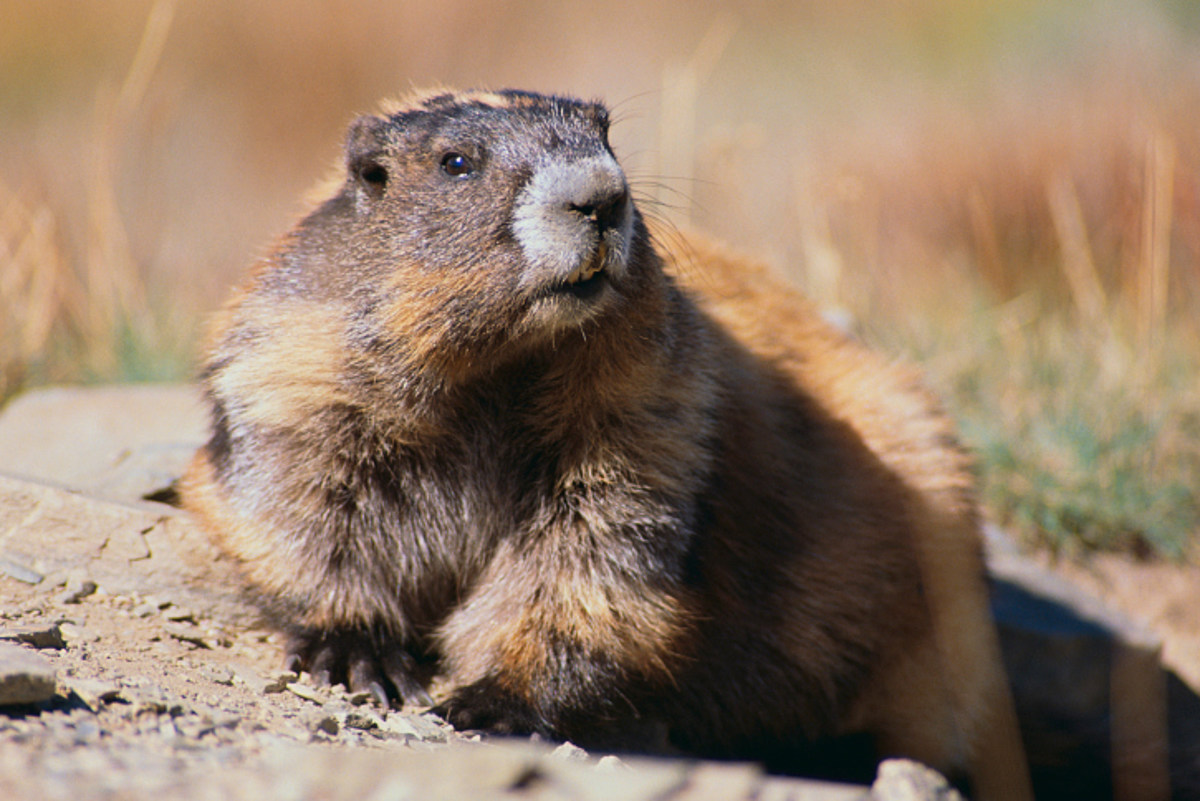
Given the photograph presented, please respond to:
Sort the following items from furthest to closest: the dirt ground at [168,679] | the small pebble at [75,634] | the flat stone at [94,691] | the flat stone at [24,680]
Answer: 1. the small pebble at [75,634]
2. the flat stone at [94,691]
3. the flat stone at [24,680]
4. the dirt ground at [168,679]

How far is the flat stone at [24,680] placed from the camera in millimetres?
2570

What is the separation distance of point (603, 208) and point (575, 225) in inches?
4.3

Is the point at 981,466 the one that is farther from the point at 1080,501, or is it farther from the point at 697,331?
the point at 697,331

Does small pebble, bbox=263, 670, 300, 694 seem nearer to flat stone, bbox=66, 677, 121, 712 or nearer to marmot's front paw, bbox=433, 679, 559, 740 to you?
marmot's front paw, bbox=433, 679, 559, 740

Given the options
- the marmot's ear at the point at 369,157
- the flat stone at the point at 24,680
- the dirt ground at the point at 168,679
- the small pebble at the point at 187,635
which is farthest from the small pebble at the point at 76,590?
the marmot's ear at the point at 369,157

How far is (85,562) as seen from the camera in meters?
4.12

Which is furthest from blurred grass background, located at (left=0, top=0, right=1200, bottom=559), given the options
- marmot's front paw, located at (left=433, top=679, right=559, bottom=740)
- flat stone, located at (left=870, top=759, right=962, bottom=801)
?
flat stone, located at (left=870, top=759, right=962, bottom=801)

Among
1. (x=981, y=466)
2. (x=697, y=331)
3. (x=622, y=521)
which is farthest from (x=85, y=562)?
(x=981, y=466)

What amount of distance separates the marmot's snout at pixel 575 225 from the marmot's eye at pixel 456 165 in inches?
12.7

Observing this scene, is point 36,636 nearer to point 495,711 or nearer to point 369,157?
point 495,711

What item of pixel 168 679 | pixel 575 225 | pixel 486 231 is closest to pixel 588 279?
pixel 575 225

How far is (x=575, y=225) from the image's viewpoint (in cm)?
323

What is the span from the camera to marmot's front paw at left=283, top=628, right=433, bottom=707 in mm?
3801

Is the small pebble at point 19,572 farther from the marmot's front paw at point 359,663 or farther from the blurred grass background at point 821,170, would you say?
the blurred grass background at point 821,170
